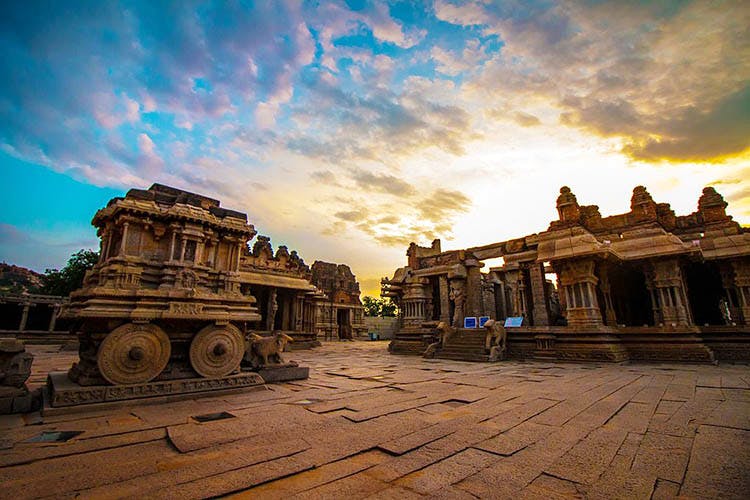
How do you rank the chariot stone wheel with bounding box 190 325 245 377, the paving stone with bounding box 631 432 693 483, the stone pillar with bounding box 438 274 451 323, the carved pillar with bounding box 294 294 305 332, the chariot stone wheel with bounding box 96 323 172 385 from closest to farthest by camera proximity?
the paving stone with bounding box 631 432 693 483
the chariot stone wheel with bounding box 96 323 172 385
the chariot stone wheel with bounding box 190 325 245 377
the stone pillar with bounding box 438 274 451 323
the carved pillar with bounding box 294 294 305 332

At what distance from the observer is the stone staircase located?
44.3ft

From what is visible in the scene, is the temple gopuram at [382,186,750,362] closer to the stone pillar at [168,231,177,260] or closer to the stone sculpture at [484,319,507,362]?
the stone sculpture at [484,319,507,362]

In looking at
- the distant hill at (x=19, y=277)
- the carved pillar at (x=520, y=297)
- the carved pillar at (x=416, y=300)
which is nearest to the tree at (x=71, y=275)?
the distant hill at (x=19, y=277)

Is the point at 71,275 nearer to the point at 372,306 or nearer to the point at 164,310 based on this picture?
the point at 164,310

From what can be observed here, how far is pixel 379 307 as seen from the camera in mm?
60750

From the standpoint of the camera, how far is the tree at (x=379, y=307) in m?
59.3

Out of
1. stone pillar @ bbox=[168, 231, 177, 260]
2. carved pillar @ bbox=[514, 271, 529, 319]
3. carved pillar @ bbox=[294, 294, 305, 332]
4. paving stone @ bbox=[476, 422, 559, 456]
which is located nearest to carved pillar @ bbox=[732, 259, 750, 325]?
carved pillar @ bbox=[514, 271, 529, 319]

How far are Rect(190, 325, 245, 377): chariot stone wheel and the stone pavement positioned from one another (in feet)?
2.58

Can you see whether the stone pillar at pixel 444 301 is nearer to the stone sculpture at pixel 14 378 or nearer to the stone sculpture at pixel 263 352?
the stone sculpture at pixel 263 352

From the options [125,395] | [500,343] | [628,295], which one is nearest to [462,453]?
[125,395]

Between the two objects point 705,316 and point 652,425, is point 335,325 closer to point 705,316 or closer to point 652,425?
point 705,316

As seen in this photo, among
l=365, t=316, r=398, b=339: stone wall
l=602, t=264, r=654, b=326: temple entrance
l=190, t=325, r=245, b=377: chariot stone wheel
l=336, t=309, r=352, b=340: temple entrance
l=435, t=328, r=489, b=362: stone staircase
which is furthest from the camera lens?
l=365, t=316, r=398, b=339: stone wall

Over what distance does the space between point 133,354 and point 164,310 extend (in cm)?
82

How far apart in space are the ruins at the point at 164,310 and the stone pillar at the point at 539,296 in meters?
12.9
